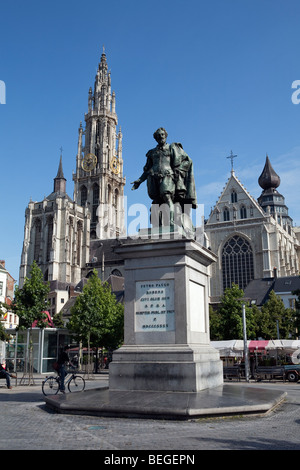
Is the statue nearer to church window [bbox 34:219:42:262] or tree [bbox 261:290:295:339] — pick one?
tree [bbox 261:290:295:339]

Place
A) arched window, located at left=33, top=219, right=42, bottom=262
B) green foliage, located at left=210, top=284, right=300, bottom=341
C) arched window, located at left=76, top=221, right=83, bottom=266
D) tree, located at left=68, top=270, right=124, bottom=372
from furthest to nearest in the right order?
arched window, located at left=33, top=219, right=42, bottom=262 → arched window, located at left=76, top=221, right=83, bottom=266 → green foliage, located at left=210, top=284, right=300, bottom=341 → tree, located at left=68, top=270, right=124, bottom=372

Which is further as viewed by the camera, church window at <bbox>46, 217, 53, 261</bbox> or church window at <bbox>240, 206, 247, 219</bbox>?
church window at <bbox>46, 217, 53, 261</bbox>

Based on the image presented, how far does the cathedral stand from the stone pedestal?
165ft

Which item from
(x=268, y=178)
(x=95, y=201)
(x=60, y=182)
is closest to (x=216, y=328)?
(x=268, y=178)

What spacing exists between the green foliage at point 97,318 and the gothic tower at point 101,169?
57.6 meters

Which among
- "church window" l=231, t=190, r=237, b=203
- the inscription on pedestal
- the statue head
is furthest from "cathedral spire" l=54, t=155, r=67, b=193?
the inscription on pedestal

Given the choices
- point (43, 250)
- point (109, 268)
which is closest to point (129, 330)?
point (109, 268)

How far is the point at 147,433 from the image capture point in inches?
245

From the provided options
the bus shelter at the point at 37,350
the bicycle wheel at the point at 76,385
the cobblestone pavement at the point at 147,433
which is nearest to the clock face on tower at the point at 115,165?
the bus shelter at the point at 37,350

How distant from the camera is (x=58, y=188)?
100 m

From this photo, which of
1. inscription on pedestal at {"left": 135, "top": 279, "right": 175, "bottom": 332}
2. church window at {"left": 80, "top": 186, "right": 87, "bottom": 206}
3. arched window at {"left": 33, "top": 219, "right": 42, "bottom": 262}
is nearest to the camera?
inscription on pedestal at {"left": 135, "top": 279, "right": 175, "bottom": 332}

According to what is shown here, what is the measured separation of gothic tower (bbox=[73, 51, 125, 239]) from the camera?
4077 inches
